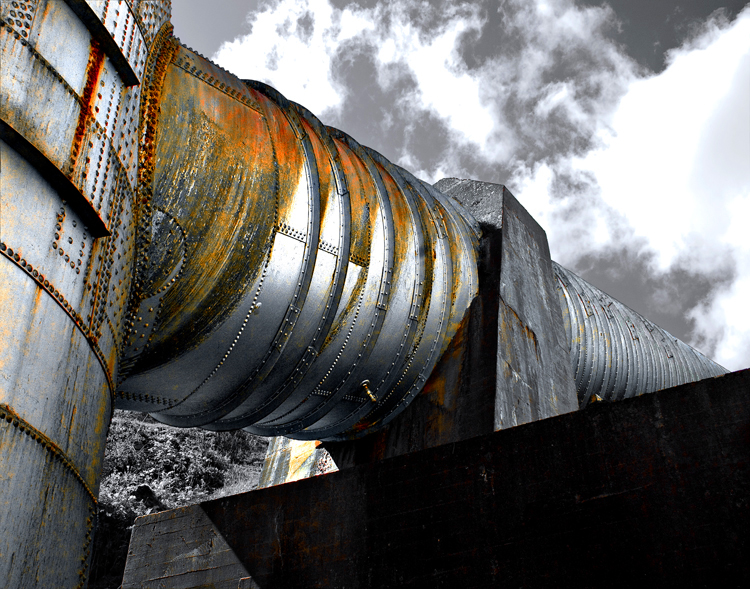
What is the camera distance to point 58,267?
4609mm

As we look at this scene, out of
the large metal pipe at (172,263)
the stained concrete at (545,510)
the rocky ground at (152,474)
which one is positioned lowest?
the stained concrete at (545,510)

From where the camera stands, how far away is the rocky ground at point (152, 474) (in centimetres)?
2314

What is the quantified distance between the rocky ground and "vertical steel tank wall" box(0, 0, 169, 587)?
20347 mm

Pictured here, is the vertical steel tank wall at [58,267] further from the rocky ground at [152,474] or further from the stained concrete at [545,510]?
the rocky ground at [152,474]

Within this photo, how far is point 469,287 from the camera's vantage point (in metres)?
10.3

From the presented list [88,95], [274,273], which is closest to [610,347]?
[274,273]

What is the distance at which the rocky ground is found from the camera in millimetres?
23141

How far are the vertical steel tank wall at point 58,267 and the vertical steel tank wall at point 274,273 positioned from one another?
0.78 meters

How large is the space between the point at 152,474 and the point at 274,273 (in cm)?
2108

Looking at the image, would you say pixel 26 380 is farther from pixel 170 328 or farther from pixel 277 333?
pixel 277 333

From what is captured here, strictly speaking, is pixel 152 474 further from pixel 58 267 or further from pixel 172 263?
pixel 58 267

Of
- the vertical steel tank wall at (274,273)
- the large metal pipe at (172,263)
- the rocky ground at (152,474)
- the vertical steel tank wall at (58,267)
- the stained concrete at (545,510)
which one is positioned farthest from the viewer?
the rocky ground at (152,474)

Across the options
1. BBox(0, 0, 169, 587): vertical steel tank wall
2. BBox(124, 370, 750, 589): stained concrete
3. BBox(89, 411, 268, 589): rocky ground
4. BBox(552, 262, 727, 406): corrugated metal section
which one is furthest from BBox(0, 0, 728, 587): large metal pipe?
BBox(89, 411, 268, 589): rocky ground

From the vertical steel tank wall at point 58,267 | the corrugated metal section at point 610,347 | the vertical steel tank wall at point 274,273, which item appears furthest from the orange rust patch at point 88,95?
the corrugated metal section at point 610,347
